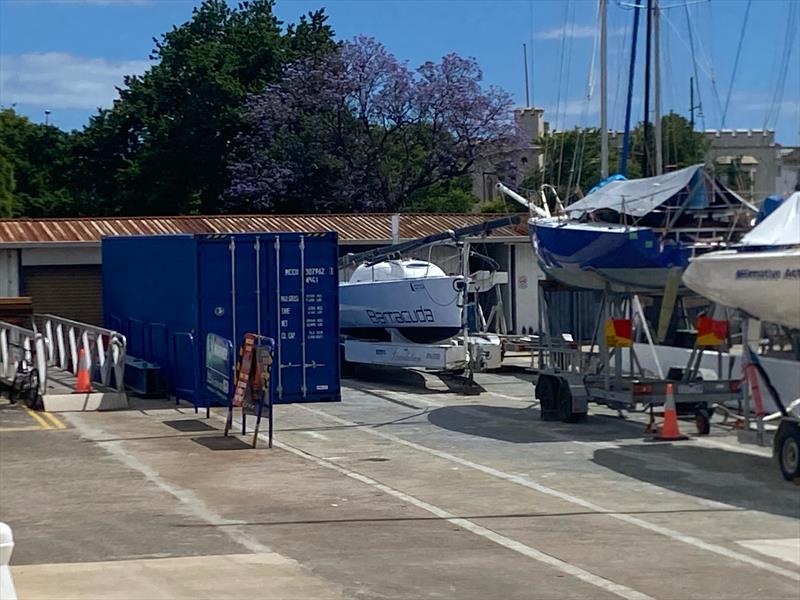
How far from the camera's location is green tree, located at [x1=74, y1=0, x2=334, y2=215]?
54.7 meters

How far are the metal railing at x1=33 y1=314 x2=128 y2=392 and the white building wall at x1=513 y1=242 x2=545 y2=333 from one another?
44.8 ft

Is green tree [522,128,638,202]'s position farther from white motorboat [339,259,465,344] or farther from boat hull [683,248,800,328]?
boat hull [683,248,800,328]

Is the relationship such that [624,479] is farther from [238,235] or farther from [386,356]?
[386,356]

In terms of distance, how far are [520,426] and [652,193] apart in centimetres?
393

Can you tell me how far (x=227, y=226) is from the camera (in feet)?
110

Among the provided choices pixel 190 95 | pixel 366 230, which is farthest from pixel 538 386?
pixel 190 95

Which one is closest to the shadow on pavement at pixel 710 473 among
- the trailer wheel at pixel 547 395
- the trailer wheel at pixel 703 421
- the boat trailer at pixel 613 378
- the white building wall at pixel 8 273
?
the trailer wheel at pixel 703 421

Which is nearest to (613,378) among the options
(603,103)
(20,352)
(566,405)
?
(566,405)

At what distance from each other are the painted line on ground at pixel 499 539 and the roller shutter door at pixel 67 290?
16.8 metres

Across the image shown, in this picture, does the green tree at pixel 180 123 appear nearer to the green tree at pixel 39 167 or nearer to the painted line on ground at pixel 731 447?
the green tree at pixel 39 167

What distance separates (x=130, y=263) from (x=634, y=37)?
1082 cm

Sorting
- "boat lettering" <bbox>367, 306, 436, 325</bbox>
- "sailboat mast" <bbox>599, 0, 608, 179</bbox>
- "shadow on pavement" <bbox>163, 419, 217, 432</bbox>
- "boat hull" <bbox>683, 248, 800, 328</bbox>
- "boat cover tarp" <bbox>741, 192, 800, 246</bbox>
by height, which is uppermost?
"sailboat mast" <bbox>599, 0, 608, 179</bbox>

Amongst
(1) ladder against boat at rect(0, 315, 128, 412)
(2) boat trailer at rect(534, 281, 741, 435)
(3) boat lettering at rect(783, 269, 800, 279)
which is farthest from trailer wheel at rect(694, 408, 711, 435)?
(1) ladder against boat at rect(0, 315, 128, 412)

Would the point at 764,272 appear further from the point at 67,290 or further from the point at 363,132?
the point at 363,132
